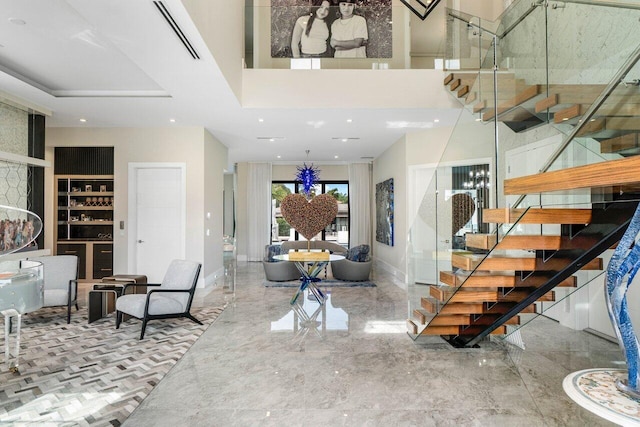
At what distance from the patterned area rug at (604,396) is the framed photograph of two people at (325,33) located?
5301mm

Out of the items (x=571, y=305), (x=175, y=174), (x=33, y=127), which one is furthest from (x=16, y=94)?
(x=571, y=305)

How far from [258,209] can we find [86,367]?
7889 mm

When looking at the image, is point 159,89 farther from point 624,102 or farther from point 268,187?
point 268,187

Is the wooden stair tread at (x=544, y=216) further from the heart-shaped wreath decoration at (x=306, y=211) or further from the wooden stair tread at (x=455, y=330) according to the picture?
the heart-shaped wreath decoration at (x=306, y=211)

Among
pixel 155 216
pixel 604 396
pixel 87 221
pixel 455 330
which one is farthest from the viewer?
pixel 87 221

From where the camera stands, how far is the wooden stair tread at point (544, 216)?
2373 millimetres

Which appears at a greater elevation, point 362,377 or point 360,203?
point 360,203

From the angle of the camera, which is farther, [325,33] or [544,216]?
[325,33]

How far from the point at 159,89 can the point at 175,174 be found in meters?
2.00

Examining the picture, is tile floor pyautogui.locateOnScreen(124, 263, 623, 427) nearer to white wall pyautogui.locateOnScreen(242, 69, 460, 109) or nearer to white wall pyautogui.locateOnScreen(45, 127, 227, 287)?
white wall pyautogui.locateOnScreen(45, 127, 227, 287)

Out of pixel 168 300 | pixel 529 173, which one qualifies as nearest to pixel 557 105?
pixel 529 173

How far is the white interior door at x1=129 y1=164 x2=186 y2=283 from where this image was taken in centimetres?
680

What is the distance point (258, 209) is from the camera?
11.1m

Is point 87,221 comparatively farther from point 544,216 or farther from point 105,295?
point 544,216
